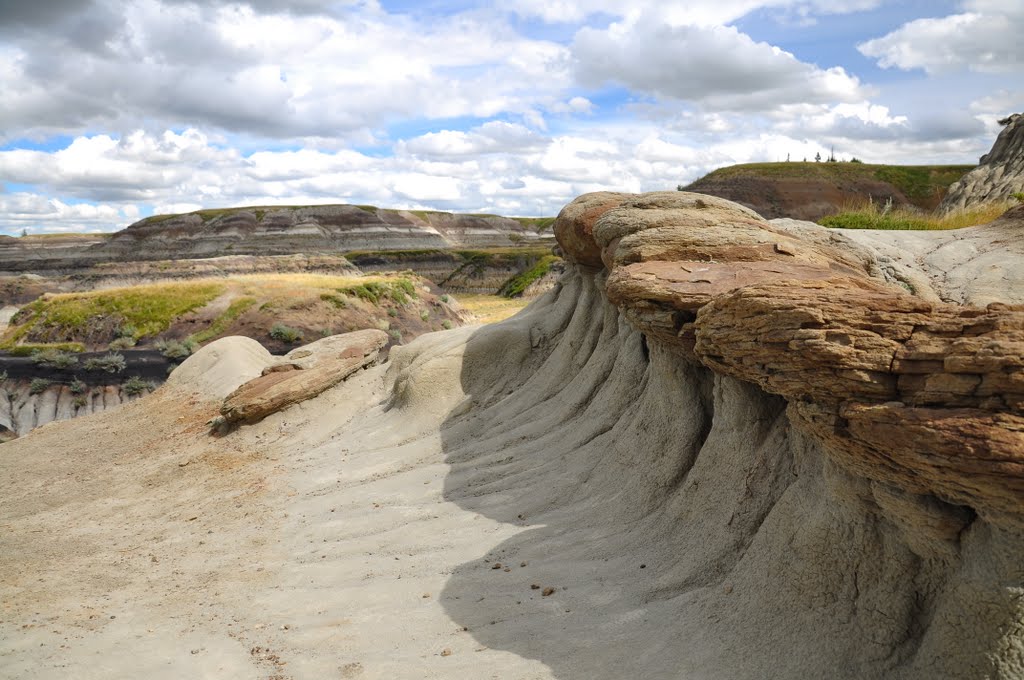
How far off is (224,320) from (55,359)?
6.23m

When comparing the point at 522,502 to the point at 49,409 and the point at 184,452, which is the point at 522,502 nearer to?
the point at 184,452

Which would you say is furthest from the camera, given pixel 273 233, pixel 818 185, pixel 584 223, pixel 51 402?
pixel 273 233

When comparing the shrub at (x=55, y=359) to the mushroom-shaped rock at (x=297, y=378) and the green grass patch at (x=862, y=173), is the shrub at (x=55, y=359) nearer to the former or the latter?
the mushroom-shaped rock at (x=297, y=378)

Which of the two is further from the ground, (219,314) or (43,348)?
(219,314)

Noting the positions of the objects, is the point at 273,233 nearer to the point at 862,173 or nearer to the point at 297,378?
the point at 862,173

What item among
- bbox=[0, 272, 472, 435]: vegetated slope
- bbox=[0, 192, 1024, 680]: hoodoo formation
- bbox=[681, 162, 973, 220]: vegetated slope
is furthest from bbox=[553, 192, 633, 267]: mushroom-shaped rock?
bbox=[681, 162, 973, 220]: vegetated slope

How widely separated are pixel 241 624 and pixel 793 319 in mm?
6125

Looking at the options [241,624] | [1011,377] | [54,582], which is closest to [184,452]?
[54,582]

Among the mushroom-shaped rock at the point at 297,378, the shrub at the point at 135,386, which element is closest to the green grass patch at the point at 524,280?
the shrub at the point at 135,386

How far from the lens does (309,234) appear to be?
76.0 m

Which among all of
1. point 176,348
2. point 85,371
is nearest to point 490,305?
point 176,348

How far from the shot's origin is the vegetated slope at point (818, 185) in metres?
43.2

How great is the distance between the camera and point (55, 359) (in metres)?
24.0

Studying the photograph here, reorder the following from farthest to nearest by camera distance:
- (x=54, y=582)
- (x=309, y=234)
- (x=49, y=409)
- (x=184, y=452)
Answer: (x=309, y=234)
(x=49, y=409)
(x=184, y=452)
(x=54, y=582)
